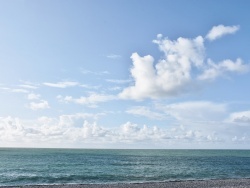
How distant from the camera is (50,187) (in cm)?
4225

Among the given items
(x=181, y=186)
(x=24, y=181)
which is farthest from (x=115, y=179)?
(x=181, y=186)

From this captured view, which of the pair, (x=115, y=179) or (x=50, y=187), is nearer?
(x=50, y=187)

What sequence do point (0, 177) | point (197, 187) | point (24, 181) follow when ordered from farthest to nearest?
point (0, 177)
point (24, 181)
point (197, 187)

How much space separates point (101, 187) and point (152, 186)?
20.9ft

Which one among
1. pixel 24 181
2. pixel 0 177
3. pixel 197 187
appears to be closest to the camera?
pixel 197 187

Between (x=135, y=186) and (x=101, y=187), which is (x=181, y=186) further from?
(x=101, y=187)

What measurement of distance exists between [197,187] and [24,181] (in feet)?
94.6

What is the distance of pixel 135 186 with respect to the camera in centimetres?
4216

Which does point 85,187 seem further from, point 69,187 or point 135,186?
point 135,186

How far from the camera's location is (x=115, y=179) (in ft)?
190

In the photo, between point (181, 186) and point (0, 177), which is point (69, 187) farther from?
point (0, 177)

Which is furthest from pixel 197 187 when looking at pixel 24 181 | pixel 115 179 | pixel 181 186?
pixel 24 181

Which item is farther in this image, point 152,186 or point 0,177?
point 0,177

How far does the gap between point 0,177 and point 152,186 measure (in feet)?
104
